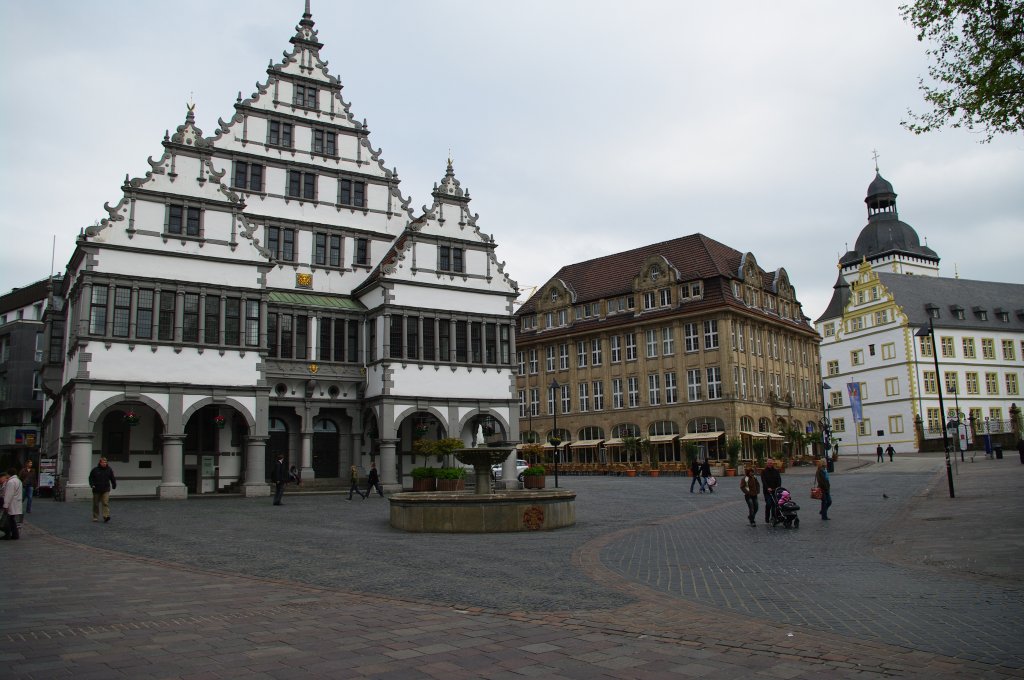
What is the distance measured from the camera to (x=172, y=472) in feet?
110

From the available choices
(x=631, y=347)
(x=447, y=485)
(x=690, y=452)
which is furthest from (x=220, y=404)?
(x=631, y=347)

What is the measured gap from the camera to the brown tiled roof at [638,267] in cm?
6550

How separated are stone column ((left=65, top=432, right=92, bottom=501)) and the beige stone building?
3759 cm

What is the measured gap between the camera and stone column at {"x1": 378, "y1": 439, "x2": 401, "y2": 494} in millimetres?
39656

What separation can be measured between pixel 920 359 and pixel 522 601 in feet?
284

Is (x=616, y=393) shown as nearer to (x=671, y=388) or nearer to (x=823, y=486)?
(x=671, y=388)

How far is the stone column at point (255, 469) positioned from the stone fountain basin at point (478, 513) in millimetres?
16488

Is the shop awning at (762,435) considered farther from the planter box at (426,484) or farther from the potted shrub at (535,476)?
the planter box at (426,484)

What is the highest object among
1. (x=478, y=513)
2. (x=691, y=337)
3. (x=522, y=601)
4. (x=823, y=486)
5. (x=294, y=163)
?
(x=294, y=163)

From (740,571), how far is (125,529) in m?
15.6

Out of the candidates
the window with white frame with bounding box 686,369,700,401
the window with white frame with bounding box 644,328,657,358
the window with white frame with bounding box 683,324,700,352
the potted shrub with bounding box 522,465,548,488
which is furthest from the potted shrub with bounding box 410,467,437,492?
the window with white frame with bounding box 644,328,657,358

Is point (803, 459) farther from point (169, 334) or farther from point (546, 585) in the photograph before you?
point (546, 585)

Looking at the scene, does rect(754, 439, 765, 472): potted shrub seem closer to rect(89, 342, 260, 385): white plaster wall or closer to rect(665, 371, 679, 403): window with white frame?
rect(665, 371, 679, 403): window with white frame

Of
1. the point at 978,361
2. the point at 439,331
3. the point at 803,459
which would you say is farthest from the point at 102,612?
the point at 978,361
